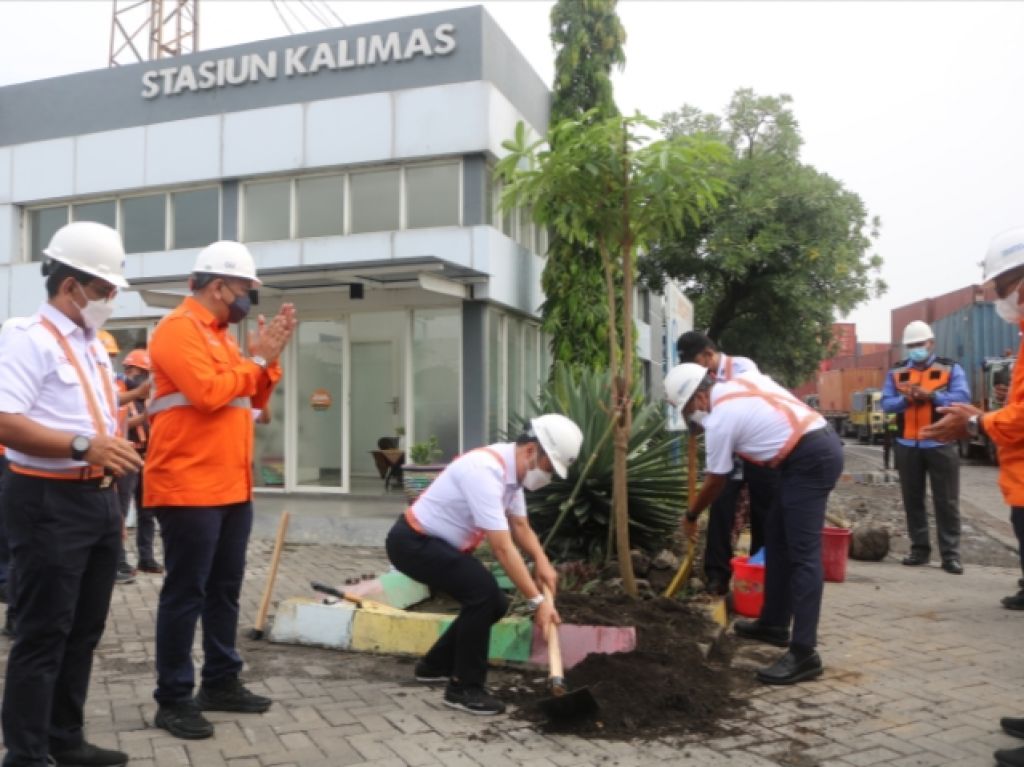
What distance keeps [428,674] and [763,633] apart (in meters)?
2.04

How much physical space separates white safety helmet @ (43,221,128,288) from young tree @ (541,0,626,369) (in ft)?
30.2

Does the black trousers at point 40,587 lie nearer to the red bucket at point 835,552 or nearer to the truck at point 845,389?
the red bucket at point 835,552

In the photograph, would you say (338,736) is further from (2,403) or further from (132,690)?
(2,403)

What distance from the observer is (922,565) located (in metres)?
7.80

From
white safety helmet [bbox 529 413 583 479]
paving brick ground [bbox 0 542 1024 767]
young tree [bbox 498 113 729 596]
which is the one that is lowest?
paving brick ground [bbox 0 542 1024 767]

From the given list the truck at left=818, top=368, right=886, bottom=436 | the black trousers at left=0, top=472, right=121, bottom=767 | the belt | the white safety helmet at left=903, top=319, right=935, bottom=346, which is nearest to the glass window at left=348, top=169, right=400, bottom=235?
the white safety helmet at left=903, top=319, right=935, bottom=346

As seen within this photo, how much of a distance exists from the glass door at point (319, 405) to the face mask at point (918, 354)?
285 inches

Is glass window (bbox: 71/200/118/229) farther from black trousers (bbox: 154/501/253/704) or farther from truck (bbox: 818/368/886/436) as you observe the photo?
truck (bbox: 818/368/886/436)

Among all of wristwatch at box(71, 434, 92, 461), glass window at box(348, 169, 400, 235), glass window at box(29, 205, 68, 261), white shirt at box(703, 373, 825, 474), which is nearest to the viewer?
wristwatch at box(71, 434, 92, 461)

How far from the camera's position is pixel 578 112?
12398mm

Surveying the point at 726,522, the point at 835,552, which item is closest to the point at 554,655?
the point at 726,522

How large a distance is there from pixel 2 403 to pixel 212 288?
1113 millimetres

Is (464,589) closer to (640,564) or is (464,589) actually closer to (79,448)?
(79,448)

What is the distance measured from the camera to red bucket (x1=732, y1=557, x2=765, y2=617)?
5594 millimetres
